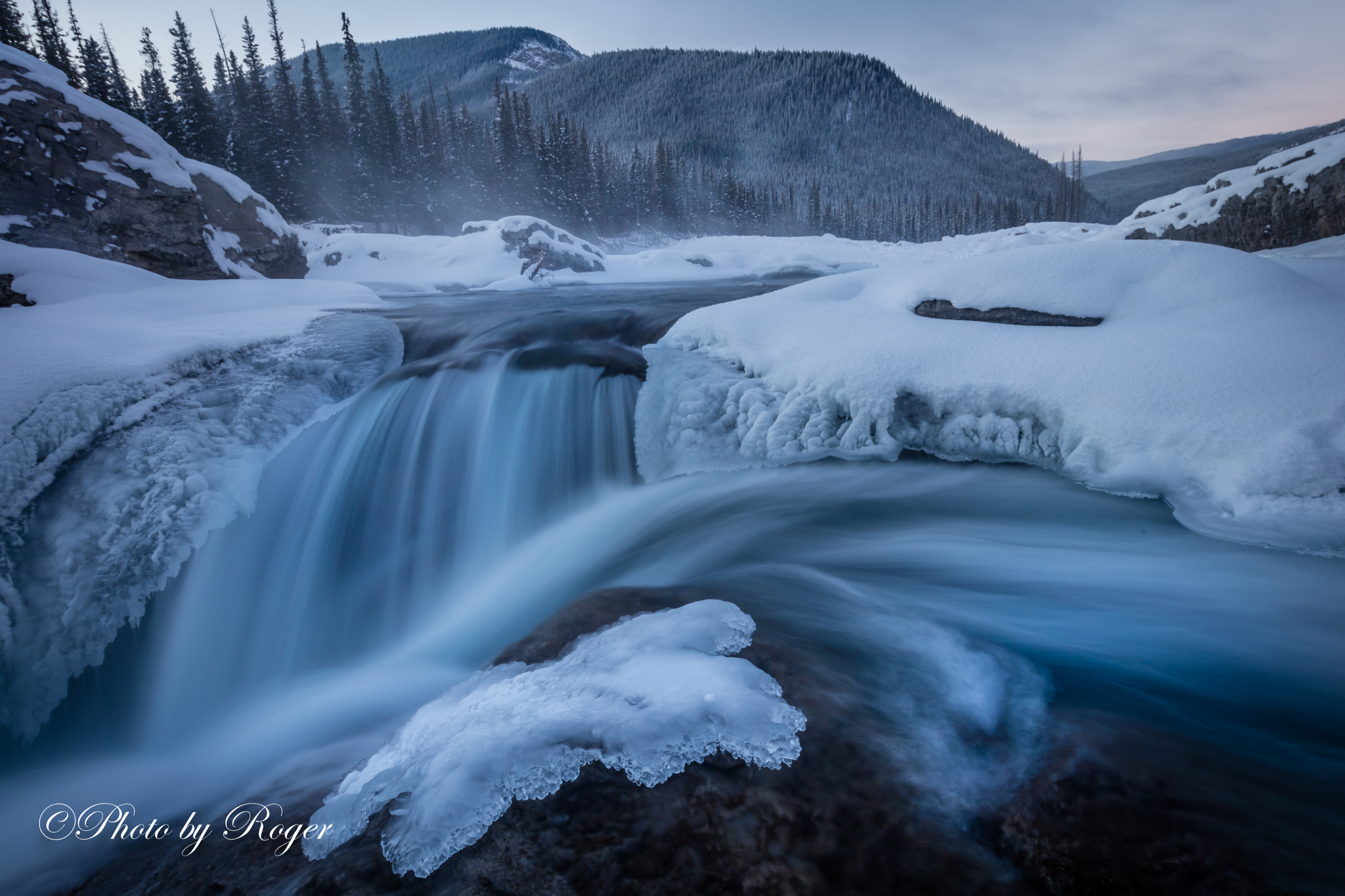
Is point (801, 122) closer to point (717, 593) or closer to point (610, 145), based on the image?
point (610, 145)

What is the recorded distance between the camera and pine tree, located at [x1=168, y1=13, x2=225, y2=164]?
26969 millimetres

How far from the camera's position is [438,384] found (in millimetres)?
5527

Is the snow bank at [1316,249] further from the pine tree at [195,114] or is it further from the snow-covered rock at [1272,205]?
the pine tree at [195,114]

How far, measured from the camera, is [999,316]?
14.3 ft

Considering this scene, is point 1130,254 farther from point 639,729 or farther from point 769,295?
point 639,729

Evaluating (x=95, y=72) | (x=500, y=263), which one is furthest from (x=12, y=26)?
(x=500, y=263)

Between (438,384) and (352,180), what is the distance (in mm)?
33482

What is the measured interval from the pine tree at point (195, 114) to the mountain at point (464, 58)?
133612mm

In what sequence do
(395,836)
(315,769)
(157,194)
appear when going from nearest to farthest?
(395,836)
(315,769)
(157,194)

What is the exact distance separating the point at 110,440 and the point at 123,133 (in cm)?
898

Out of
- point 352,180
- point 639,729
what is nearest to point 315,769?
point 639,729

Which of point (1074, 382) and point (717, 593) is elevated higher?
point (1074, 382)

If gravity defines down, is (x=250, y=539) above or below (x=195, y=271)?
below

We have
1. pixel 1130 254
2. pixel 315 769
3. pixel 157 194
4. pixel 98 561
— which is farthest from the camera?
pixel 157 194
